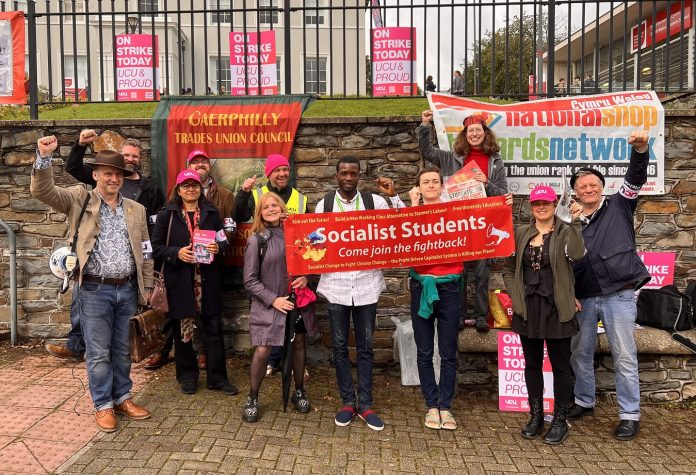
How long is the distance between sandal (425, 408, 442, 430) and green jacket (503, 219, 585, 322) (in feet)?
3.57

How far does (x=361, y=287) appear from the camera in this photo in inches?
177

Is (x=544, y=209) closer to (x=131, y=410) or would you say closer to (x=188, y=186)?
(x=188, y=186)

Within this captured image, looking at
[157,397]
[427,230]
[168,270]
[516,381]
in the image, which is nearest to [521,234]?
[427,230]

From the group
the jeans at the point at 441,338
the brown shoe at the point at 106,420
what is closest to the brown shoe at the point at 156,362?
the brown shoe at the point at 106,420

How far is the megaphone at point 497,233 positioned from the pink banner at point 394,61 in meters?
2.44

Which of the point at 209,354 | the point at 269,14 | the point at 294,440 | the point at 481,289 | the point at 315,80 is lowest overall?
the point at 294,440

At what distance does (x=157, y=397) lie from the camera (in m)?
5.00

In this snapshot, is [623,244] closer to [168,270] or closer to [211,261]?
[211,261]

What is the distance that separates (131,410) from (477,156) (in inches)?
151

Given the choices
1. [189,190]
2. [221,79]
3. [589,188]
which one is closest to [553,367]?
[589,188]

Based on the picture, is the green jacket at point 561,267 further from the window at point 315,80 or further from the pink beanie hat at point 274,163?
the window at point 315,80

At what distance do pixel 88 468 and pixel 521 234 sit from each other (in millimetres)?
3583

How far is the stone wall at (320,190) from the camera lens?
582 cm

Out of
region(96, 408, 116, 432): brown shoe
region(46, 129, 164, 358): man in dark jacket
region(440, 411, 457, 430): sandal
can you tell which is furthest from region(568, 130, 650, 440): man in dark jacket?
region(46, 129, 164, 358): man in dark jacket
